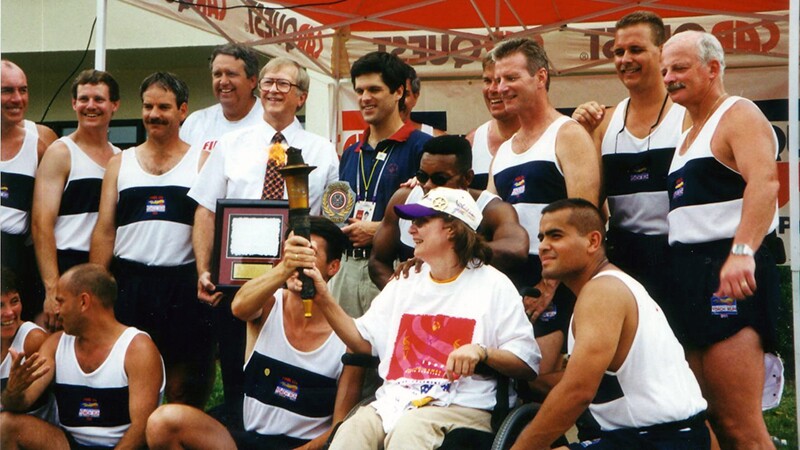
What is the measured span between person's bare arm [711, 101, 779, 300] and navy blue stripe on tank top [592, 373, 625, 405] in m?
0.55

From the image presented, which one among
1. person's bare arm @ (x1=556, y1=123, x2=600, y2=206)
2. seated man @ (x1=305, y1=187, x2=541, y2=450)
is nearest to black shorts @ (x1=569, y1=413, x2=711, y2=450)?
seated man @ (x1=305, y1=187, x2=541, y2=450)

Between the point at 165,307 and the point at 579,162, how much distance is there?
2416mm

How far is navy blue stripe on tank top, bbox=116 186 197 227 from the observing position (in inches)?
217

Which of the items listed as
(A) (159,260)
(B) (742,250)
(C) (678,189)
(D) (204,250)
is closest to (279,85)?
(D) (204,250)

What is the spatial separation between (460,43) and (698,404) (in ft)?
20.2

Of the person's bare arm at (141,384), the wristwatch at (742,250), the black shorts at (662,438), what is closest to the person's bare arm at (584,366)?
the black shorts at (662,438)

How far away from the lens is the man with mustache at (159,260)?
5.48 m

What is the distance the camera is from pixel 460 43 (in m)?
9.39

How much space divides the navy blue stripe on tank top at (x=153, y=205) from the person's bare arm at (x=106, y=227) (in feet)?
0.14

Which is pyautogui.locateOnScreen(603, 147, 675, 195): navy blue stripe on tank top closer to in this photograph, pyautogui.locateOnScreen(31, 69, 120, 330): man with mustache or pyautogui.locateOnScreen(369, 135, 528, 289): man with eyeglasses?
pyautogui.locateOnScreen(369, 135, 528, 289): man with eyeglasses

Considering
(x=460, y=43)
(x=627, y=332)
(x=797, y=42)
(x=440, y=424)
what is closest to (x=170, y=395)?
(x=440, y=424)

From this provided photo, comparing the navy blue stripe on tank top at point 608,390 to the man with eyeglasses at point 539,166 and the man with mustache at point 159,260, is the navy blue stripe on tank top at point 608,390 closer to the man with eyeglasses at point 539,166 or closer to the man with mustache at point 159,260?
the man with eyeglasses at point 539,166

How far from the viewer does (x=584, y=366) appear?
368cm

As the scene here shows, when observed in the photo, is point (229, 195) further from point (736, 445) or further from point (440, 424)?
point (736, 445)
